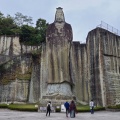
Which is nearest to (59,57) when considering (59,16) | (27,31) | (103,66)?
(59,16)

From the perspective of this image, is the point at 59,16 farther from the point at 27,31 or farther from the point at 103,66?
the point at 27,31

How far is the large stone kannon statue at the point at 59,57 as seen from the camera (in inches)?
782

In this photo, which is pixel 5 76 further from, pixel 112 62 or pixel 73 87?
pixel 112 62

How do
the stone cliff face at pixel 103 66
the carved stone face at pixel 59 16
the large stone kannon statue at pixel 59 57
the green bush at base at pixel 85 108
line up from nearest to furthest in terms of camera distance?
the green bush at base at pixel 85 108
the large stone kannon statue at pixel 59 57
the stone cliff face at pixel 103 66
the carved stone face at pixel 59 16

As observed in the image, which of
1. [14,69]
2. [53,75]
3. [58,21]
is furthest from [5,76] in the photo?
[58,21]

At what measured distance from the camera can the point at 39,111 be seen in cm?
1650

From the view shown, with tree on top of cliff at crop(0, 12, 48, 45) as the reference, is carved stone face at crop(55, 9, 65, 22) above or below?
below

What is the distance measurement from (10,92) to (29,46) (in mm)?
13047

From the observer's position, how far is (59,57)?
20172 mm

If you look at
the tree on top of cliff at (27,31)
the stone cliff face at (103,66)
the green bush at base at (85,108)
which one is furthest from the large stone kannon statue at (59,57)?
the tree on top of cliff at (27,31)

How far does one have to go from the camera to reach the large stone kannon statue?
19875 millimetres

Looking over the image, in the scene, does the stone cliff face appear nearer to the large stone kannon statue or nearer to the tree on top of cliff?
the large stone kannon statue

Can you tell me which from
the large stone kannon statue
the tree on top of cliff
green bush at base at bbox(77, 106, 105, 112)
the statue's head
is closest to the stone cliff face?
green bush at base at bbox(77, 106, 105, 112)

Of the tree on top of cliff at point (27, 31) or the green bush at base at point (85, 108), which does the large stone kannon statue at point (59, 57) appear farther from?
the tree on top of cliff at point (27, 31)
